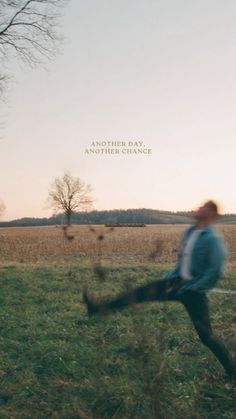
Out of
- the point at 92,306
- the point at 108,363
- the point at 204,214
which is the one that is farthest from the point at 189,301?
the point at 108,363

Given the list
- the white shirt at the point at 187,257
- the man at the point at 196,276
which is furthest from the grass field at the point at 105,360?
the white shirt at the point at 187,257

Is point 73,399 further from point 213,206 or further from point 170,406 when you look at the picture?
point 213,206

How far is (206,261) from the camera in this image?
16.7ft

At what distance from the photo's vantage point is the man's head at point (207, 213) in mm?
5094

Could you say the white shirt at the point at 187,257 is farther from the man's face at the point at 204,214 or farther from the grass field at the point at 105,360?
the grass field at the point at 105,360

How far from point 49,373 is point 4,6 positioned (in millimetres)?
14105

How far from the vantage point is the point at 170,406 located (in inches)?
194

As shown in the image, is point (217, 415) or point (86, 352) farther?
point (86, 352)

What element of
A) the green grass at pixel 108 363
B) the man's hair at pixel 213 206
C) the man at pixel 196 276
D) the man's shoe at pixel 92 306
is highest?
the man's hair at pixel 213 206

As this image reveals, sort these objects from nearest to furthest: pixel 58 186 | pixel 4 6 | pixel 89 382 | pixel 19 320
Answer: pixel 89 382 < pixel 19 320 < pixel 4 6 < pixel 58 186

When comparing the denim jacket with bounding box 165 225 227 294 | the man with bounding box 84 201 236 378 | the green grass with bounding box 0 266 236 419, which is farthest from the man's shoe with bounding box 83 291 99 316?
the denim jacket with bounding box 165 225 227 294

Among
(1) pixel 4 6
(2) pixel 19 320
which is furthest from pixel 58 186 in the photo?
(2) pixel 19 320

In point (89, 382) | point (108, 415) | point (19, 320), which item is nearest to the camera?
point (108, 415)

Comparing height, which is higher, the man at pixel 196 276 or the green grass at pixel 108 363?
the man at pixel 196 276
